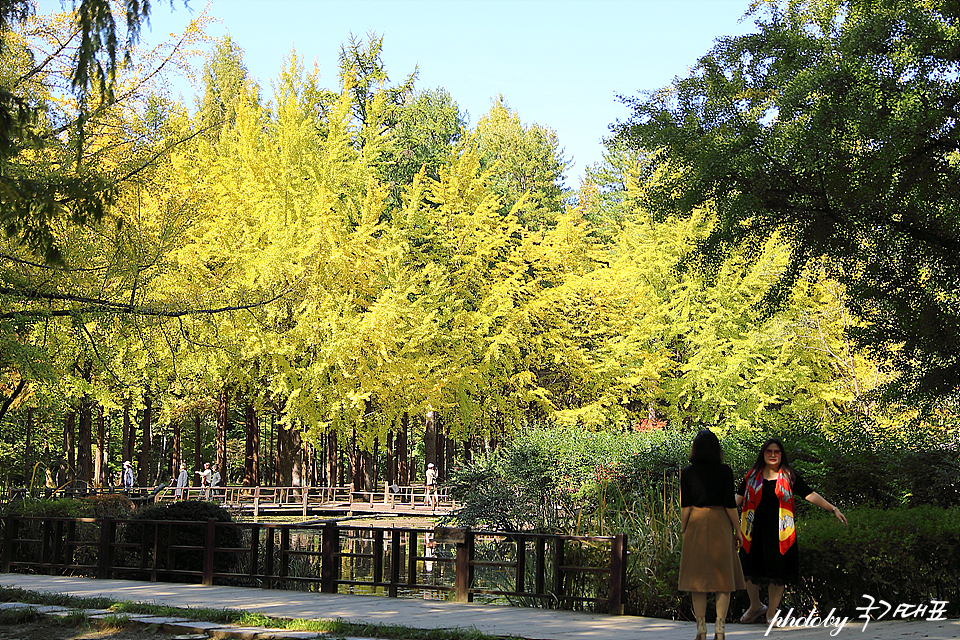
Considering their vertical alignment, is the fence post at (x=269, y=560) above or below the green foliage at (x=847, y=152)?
below

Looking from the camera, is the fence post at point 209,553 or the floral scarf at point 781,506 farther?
the fence post at point 209,553

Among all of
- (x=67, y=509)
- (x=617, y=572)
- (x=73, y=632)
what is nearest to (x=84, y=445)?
(x=67, y=509)

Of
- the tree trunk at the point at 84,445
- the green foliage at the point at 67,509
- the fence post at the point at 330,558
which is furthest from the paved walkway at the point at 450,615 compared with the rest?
the tree trunk at the point at 84,445

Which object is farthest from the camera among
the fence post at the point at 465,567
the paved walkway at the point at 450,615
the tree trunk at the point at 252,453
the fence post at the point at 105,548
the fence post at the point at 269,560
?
the tree trunk at the point at 252,453

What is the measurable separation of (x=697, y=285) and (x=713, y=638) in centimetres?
2315

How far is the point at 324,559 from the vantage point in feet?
39.4

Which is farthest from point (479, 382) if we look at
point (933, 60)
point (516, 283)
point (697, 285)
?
point (933, 60)

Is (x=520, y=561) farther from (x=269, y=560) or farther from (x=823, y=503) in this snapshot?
(x=269, y=560)

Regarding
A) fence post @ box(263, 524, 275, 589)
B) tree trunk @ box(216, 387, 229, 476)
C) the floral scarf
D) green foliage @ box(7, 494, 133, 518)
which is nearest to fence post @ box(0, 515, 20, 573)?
green foliage @ box(7, 494, 133, 518)

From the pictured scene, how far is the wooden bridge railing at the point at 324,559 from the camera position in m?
10.6

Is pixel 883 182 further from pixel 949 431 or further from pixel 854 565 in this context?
pixel 949 431

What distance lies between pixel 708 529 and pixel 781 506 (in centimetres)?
110

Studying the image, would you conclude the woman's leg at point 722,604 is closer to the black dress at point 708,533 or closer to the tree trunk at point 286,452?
the black dress at point 708,533

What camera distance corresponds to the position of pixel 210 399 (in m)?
39.0
